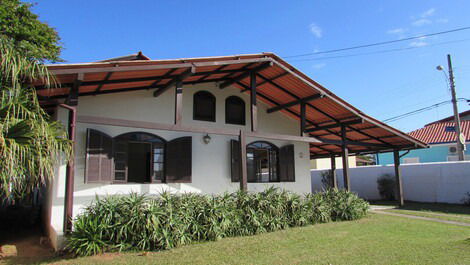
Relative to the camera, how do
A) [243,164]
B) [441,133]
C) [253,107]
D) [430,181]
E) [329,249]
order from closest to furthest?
[329,249], [243,164], [253,107], [430,181], [441,133]

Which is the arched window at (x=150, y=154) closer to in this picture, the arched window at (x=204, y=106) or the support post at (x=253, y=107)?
the arched window at (x=204, y=106)

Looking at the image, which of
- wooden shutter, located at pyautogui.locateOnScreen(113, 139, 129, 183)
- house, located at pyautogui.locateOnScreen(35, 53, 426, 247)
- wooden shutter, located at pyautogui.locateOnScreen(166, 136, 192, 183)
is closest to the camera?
house, located at pyautogui.locateOnScreen(35, 53, 426, 247)

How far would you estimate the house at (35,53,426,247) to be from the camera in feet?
23.9

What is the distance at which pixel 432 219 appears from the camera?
32.3 feet

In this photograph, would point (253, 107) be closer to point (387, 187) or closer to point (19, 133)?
point (19, 133)

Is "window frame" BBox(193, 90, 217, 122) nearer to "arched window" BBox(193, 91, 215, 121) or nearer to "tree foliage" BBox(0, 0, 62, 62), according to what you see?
"arched window" BBox(193, 91, 215, 121)

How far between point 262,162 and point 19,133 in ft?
26.7

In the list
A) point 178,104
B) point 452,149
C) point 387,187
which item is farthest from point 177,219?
point 452,149

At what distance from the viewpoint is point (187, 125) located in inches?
391

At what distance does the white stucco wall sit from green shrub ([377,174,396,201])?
22.1 feet

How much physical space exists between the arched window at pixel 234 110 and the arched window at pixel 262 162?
3.24 feet

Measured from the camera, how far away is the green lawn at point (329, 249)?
5.53m

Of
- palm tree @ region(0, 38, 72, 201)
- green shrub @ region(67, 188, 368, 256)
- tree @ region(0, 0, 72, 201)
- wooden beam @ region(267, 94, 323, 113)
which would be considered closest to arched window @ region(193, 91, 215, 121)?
wooden beam @ region(267, 94, 323, 113)

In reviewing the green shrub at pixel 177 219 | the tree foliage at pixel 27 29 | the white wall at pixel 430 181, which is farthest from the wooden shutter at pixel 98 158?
the white wall at pixel 430 181
